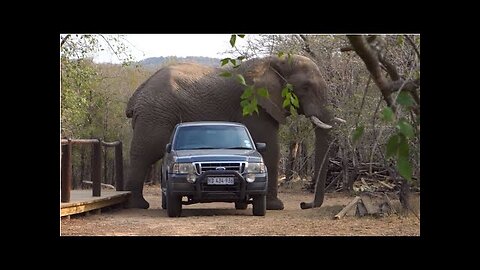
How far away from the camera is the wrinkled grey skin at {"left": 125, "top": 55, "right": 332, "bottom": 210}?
15742 millimetres

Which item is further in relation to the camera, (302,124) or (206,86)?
(302,124)

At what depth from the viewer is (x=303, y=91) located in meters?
16.0

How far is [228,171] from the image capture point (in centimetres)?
1233

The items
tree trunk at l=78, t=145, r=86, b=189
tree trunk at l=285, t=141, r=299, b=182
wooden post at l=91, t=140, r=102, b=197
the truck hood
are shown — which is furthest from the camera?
tree trunk at l=78, t=145, r=86, b=189

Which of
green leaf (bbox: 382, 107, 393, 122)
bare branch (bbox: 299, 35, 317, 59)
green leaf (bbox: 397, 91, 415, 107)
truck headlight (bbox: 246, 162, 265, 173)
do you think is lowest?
truck headlight (bbox: 246, 162, 265, 173)

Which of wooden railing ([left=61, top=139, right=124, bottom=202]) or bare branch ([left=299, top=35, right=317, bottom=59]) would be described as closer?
wooden railing ([left=61, top=139, right=124, bottom=202])

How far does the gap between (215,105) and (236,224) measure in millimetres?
4524

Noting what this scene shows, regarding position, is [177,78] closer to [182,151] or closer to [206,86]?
[206,86]

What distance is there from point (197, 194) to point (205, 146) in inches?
53.8

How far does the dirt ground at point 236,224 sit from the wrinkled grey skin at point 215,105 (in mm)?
1504

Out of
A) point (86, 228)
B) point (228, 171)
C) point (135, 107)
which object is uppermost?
point (135, 107)

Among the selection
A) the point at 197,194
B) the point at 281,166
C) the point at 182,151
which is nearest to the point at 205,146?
the point at 182,151

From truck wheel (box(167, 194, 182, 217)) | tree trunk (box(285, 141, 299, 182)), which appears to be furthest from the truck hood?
tree trunk (box(285, 141, 299, 182))

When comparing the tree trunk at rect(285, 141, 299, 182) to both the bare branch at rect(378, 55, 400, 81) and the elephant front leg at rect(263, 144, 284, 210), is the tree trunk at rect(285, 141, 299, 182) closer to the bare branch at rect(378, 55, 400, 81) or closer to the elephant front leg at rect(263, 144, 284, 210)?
the elephant front leg at rect(263, 144, 284, 210)
